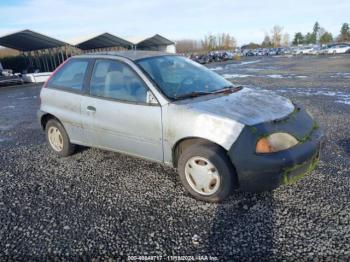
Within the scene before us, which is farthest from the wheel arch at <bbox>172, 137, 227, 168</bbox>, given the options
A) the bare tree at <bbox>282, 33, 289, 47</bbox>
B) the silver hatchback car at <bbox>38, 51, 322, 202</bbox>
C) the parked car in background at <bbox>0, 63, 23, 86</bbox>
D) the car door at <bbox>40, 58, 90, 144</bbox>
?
the bare tree at <bbox>282, 33, 289, 47</bbox>

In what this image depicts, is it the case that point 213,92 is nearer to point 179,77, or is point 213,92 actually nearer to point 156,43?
point 179,77

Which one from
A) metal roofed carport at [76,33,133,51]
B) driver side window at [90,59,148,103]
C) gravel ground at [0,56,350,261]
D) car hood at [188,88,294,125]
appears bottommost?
gravel ground at [0,56,350,261]

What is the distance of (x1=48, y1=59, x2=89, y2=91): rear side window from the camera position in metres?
4.71

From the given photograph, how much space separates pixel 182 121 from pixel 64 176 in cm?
212

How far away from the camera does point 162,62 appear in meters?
4.43

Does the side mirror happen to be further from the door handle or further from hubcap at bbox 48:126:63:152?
hubcap at bbox 48:126:63:152

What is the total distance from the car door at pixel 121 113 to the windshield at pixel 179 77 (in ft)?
0.74

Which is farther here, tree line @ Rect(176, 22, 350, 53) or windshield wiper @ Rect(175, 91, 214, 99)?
tree line @ Rect(176, 22, 350, 53)

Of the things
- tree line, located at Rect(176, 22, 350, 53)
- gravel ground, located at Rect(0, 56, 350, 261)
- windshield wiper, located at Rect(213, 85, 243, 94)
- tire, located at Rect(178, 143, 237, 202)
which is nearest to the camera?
gravel ground, located at Rect(0, 56, 350, 261)

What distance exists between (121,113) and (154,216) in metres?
1.41

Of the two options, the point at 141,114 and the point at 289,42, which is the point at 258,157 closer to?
the point at 141,114

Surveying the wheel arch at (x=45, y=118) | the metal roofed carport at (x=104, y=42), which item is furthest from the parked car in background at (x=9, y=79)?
the wheel arch at (x=45, y=118)

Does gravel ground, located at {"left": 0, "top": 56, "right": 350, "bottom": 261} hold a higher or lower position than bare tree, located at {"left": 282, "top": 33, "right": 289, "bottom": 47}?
lower

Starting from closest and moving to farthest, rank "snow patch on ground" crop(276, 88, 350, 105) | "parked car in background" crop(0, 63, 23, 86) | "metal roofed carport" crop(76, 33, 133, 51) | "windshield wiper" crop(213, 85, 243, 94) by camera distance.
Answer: "windshield wiper" crop(213, 85, 243, 94) < "snow patch on ground" crop(276, 88, 350, 105) < "parked car in background" crop(0, 63, 23, 86) < "metal roofed carport" crop(76, 33, 133, 51)
